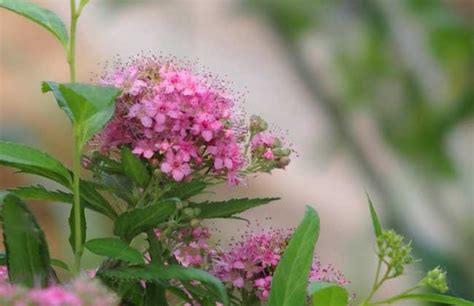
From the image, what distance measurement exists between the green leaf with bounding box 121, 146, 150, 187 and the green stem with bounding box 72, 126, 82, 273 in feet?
0.08

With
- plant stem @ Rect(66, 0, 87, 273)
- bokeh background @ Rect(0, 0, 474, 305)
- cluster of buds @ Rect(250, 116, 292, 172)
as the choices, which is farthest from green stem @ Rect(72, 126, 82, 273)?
bokeh background @ Rect(0, 0, 474, 305)

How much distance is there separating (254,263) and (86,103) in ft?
A: 0.45

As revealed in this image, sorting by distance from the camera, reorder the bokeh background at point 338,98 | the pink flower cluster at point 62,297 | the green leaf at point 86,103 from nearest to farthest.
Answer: the pink flower cluster at point 62,297 → the green leaf at point 86,103 → the bokeh background at point 338,98

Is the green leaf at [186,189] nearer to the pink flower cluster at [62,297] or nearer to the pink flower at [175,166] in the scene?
the pink flower at [175,166]

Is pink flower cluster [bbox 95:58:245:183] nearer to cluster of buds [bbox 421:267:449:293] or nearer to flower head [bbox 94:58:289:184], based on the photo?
flower head [bbox 94:58:289:184]

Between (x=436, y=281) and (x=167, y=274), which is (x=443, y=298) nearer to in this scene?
(x=436, y=281)

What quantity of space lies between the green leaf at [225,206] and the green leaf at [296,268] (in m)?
0.03

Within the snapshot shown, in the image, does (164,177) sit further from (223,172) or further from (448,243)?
(448,243)

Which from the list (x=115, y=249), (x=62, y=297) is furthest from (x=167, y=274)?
(x=62, y=297)

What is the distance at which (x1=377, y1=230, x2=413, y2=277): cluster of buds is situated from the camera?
0.62 metres

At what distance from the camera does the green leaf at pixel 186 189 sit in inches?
24.5

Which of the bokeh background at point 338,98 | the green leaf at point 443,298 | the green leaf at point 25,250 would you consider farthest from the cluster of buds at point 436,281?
the bokeh background at point 338,98

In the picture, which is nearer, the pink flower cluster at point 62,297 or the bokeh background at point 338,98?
the pink flower cluster at point 62,297

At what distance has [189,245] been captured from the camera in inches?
25.4
